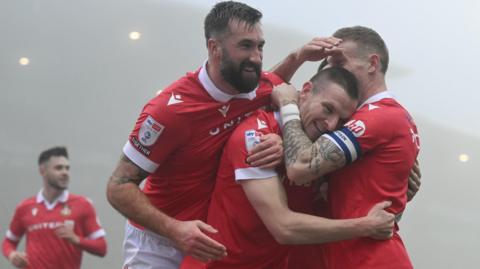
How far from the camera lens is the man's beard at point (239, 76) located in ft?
8.64

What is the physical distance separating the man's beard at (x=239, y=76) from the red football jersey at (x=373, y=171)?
40 centimetres

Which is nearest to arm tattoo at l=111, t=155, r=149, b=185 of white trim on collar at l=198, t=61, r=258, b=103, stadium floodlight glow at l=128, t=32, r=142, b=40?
white trim on collar at l=198, t=61, r=258, b=103

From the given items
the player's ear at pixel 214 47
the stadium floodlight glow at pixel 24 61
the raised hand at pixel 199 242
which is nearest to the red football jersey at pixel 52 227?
the stadium floodlight glow at pixel 24 61

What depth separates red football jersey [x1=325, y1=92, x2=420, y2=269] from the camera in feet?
7.63

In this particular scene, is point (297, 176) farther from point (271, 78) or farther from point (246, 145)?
point (271, 78)

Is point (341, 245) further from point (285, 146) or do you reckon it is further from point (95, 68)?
point (95, 68)

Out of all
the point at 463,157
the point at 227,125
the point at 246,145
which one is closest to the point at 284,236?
the point at 246,145

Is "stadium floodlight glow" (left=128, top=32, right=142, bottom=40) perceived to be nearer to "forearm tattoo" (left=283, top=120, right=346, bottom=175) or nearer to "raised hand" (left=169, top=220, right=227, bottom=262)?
"raised hand" (left=169, top=220, right=227, bottom=262)

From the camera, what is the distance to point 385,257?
7.65ft

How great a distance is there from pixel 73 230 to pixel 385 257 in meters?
3.77

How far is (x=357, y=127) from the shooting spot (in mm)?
2320

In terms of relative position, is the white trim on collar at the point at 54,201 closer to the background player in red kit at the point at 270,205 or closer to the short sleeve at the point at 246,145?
the background player in red kit at the point at 270,205

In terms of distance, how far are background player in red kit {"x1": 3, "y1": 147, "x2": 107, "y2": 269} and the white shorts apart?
2.65 metres

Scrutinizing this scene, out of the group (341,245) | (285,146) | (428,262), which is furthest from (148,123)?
(428,262)
